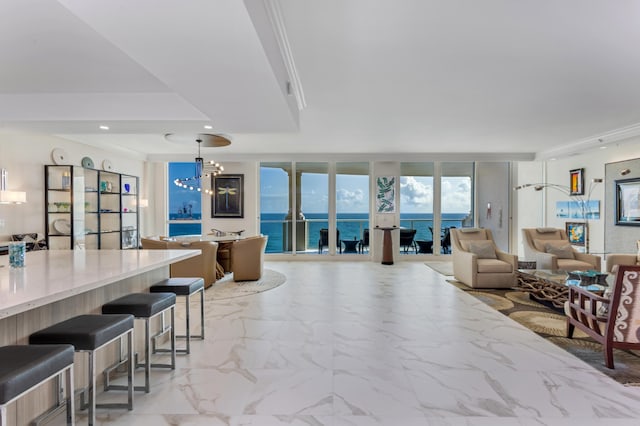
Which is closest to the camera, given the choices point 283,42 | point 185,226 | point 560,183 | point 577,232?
point 283,42

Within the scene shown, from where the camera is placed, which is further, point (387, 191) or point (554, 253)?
point (387, 191)

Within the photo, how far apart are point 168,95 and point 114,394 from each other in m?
2.94

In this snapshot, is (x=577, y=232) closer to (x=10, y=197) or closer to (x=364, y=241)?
(x=364, y=241)

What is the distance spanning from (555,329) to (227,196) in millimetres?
7260

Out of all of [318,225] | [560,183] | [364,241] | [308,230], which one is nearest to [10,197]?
[308,230]

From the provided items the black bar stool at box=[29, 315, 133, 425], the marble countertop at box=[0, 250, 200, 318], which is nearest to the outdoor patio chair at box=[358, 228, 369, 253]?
the marble countertop at box=[0, 250, 200, 318]

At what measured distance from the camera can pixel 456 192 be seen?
8914mm

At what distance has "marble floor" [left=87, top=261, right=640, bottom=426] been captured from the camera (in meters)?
2.19

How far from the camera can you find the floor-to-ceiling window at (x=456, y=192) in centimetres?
888

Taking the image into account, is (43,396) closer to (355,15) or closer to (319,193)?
(355,15)

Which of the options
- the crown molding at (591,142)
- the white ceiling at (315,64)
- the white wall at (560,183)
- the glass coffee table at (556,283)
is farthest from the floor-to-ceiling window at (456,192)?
the glass coffee table at (556,283)

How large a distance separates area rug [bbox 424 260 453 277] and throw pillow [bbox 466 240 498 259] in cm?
99

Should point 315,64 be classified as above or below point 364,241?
above

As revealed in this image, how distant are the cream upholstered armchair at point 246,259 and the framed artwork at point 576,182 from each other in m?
6.50
